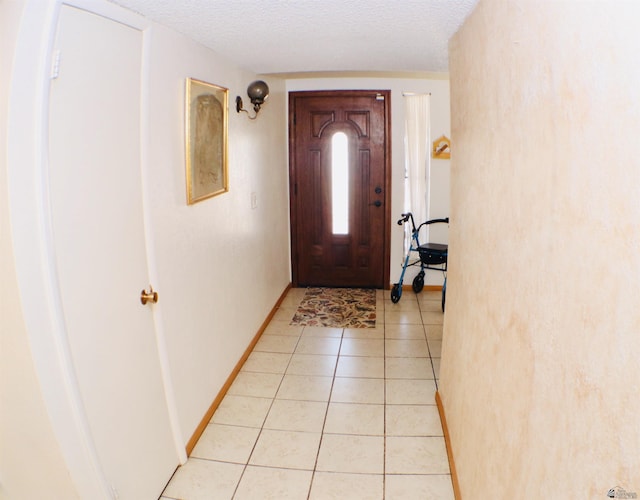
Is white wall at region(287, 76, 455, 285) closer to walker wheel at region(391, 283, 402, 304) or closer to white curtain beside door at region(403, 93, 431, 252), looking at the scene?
white curtain beside door at region(403, 93, 431, 252)

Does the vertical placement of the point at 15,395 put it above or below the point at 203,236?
below

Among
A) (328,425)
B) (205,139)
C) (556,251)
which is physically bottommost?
(328,425)

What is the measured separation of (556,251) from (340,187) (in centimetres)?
427

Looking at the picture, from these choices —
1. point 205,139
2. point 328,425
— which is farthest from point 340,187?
point 328,425

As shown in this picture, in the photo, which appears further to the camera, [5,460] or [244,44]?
[244,44]

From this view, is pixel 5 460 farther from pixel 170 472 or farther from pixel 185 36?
pixel 185 36

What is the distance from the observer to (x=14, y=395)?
1631 millimetres

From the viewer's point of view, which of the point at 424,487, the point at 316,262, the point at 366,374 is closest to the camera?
the point at 424,487

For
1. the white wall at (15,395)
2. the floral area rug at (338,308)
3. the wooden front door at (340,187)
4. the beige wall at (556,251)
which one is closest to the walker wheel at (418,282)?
the wooden front door at (340,187)

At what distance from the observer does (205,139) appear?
2797 mm

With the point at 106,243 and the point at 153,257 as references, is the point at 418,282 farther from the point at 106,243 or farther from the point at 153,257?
the point at 106,243

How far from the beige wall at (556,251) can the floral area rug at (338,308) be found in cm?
252

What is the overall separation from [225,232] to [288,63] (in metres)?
1.20

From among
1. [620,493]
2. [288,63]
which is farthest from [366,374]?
[620,493]
